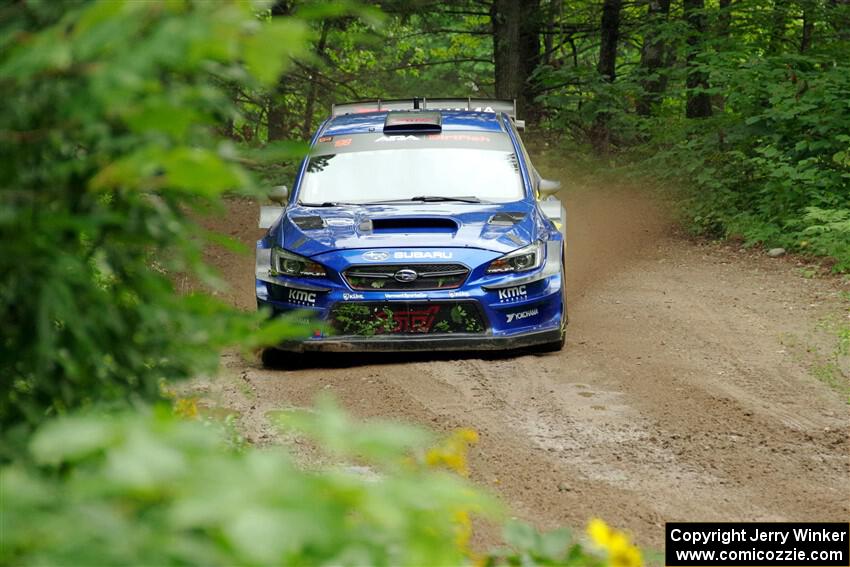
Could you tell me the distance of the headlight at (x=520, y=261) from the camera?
8430mm

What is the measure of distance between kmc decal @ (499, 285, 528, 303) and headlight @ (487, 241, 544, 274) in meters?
0.14

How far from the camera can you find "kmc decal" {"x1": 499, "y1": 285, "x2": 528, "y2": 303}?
8.41m

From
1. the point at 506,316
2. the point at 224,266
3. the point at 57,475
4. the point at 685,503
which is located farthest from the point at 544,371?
the point at 224,266

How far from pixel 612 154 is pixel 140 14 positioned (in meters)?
21.2

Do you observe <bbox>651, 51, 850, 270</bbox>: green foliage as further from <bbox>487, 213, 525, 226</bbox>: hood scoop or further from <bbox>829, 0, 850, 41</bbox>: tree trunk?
<bbox>487, 213, 525, 226</bbox>: hood scoop

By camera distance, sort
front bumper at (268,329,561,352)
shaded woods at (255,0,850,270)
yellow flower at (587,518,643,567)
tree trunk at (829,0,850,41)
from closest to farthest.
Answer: yellow flower at (587,518,643,567) < front bumper at (268,329,561,352) < shaded woods at (255,0,850,270) < tree trunk at (829,0,850,41)

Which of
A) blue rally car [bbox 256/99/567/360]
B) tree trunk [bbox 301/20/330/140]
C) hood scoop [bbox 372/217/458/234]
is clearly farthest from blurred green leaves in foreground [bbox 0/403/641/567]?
tree trunk [bbox 301/20/330/140]

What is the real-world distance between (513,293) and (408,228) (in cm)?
101

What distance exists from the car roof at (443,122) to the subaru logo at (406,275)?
2.36 meters

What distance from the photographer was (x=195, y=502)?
136cm

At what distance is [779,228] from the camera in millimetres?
14961

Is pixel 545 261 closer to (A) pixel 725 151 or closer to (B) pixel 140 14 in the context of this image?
(B) pixel 140 14

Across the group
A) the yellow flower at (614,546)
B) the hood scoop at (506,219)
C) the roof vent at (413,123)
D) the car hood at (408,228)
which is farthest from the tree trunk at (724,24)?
the yellow flower at (614,546)

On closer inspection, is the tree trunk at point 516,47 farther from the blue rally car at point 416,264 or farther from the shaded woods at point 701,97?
the blue rally car at point 416,264
